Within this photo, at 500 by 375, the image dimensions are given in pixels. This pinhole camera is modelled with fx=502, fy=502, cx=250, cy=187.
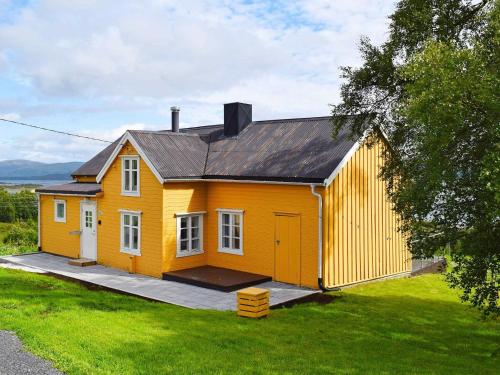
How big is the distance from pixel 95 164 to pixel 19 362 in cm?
1861

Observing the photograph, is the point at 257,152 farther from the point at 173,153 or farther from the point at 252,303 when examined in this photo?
the point at 252,303

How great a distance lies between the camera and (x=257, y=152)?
2056 cm

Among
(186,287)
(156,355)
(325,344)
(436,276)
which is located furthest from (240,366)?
(436,276)

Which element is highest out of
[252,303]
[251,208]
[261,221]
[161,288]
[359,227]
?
[251,208]

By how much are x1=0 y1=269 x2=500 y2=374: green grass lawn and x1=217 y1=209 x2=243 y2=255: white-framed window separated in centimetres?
464

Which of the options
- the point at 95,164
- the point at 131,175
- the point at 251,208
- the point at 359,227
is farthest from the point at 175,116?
the point at 359,227

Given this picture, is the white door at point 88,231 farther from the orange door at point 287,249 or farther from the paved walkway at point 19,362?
the paved walkway at point 19,362

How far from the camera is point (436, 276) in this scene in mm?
21672

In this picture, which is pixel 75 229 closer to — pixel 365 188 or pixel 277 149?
pixel 277 149

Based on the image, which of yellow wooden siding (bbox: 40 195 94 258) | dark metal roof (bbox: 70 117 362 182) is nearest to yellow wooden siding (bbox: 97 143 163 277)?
dark metal roof (bbox: 70 117 362 182)

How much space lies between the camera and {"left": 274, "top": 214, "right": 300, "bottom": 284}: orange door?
698 inches

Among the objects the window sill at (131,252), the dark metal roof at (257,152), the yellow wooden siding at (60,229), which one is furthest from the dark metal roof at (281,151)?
the yellow wooden siding at (60,229)

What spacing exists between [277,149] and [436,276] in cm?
892

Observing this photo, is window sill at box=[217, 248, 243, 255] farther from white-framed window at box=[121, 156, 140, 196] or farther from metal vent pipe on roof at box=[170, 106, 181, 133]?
metal vent pipe on roof at box=[170, 106, 181, 133]
